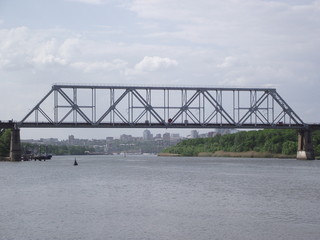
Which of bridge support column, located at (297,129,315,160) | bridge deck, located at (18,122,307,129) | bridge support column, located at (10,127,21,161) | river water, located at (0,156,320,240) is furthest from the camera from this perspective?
bridge support column, located at (297,129,315,160)

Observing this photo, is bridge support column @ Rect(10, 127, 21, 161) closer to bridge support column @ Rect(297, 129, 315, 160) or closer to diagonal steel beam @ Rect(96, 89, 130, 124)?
diagonal steel beam @ Rect(96, 89, 130, 124)

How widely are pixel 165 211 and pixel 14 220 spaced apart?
11.5 meters

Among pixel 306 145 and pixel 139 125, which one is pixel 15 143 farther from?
pixel 306 145

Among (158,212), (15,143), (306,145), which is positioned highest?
(15,143)

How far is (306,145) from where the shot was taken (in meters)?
179

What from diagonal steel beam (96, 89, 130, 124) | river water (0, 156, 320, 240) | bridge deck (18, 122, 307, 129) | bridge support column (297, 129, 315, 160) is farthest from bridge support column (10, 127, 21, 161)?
river water (0, 156, 320, 240)

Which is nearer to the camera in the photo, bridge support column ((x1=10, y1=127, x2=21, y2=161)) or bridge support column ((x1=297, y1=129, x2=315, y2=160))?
bridge support column ((x1=10, y1=127, x2=21, y2=161))

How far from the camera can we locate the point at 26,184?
78562 millimetres

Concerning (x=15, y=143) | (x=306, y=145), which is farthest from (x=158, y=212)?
(x=306, y=145)

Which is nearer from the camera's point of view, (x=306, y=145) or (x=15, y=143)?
(x=15, y=143)

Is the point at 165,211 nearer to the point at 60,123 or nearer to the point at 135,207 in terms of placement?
the point at 135,207

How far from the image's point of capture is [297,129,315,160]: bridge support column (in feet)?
586

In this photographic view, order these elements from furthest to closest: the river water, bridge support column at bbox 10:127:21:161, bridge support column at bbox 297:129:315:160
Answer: bridge support column at bbox 297:129:315:160
bridge support column at bbox 10:127:21:161
the river water

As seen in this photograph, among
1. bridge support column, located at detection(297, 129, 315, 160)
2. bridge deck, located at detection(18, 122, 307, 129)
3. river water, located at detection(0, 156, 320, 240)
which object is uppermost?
bridge deck, located at detection(18, 122, 307, 129)
